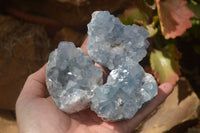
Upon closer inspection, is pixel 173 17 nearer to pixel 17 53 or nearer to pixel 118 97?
pixel 118 97

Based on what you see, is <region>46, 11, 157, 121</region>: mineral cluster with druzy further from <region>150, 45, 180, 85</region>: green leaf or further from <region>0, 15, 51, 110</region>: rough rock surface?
<region>0, 15, 51, 110</region>: rough rock surface

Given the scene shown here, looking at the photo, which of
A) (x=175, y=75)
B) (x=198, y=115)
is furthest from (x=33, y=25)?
(x=198, y=115)

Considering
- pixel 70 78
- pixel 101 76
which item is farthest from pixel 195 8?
pixel 70 78

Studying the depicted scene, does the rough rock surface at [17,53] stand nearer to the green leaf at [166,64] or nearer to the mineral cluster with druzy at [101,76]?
the mineral cluster with druzy at [101,76]

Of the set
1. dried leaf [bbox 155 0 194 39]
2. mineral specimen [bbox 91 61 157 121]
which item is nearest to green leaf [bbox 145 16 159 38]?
dried leaf [bbox 155 0 194 39]

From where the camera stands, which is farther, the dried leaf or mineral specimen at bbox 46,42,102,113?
the dried leaf

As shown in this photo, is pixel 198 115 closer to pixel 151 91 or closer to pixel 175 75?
pixel 175 75

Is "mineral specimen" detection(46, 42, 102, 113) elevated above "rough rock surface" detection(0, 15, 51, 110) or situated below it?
above

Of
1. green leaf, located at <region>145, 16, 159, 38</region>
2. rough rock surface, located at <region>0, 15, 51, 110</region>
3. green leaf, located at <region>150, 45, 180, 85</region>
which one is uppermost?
green leaf, located at <region>145, 16, 159, 38</region>
